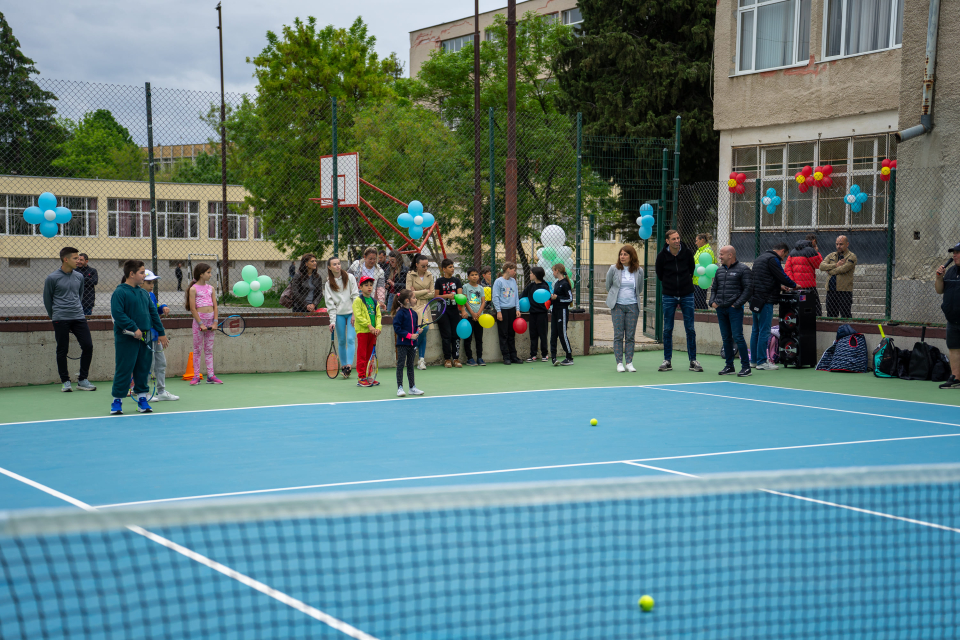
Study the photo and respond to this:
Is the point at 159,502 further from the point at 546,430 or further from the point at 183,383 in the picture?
the point at 183,383

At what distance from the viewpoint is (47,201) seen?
1199 centimetres

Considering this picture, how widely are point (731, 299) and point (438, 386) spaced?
14.8 feet

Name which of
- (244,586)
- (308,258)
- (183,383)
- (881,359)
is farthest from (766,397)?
(244,586)

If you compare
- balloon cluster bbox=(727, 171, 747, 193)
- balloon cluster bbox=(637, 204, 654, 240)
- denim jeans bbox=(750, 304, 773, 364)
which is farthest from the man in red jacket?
balloon cluster bbox=(727, 171, 747, 193)

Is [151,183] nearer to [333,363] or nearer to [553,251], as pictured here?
[333,363]

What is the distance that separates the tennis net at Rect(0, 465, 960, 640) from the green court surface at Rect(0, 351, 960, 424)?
5.76m

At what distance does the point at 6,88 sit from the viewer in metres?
12.1

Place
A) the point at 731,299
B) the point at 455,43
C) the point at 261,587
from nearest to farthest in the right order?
the point at 261,587, the point at 731,299, the point at 455,43

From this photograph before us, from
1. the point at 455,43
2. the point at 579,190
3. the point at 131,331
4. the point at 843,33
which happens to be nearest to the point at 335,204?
the point at 579,190

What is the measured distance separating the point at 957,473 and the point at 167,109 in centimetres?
1161

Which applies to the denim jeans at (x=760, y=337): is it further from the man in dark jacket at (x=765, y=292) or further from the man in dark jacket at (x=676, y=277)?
the man in dark jacket at (x=676, y=277)

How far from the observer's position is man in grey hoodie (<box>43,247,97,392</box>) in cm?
1159

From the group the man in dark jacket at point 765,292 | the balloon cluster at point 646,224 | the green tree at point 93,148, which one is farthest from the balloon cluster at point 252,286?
the man in dark jacket at point 765,292

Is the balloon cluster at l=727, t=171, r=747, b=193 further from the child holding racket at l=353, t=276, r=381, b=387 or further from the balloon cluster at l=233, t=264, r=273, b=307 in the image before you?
the balloon cluster at l=233, t=264, r=273, b=307
